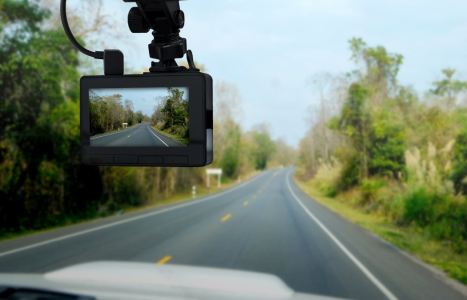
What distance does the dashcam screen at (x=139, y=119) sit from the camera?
1.48 m

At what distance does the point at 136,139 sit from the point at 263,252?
8992 millimetres

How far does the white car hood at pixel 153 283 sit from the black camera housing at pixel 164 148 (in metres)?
1.42

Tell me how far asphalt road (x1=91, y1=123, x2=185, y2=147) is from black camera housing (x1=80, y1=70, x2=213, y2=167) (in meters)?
0.02

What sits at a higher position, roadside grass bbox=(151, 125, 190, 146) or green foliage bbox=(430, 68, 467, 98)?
green foliage bbox=(430, 68, 467, 98)

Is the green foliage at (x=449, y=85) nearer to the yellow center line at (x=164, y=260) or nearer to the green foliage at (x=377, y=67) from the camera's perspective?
the green foliage at (x=377, y=67)

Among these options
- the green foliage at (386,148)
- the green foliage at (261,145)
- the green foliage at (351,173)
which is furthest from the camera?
the green foliage at (261,145)

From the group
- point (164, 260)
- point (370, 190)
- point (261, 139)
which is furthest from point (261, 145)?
point (164, 260)

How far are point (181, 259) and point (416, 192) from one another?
396 inches

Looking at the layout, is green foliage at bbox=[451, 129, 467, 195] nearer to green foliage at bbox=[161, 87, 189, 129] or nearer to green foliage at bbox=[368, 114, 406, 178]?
green foliage at bbox=[368, 114, 406, 178]

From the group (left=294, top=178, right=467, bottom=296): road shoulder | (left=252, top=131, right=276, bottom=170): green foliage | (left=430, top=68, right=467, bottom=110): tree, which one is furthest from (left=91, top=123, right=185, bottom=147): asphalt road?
(left=252, top=131, right=276, bottom=170): green foliage

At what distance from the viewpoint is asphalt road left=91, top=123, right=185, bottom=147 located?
4.86 ft

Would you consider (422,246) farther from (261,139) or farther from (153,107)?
(261,139)

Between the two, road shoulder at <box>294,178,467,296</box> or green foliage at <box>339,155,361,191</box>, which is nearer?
road shoulder at <box>294,178,467,296</box>

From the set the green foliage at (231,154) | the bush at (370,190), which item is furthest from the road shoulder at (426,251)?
the green foliage at (231,154)
